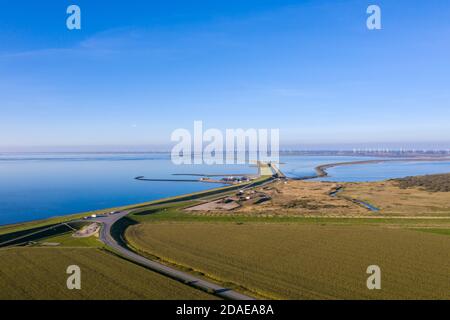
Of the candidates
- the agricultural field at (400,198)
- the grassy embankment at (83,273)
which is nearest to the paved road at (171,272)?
the grassy embankment at (83,273)

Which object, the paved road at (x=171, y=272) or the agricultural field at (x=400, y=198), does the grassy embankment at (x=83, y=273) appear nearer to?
the paved road at (x=171, y=272)

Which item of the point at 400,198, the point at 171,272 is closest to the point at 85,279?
the point at 171,272

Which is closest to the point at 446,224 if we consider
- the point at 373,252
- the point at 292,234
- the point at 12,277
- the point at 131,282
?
the point at 373,252

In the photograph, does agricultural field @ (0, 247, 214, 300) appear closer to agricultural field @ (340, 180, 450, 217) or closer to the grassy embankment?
the grassy embankment

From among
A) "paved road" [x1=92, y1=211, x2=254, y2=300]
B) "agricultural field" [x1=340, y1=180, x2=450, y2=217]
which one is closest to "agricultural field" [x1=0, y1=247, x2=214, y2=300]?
"paved road" [x1=92, y1=211, x2=254, y2=300]

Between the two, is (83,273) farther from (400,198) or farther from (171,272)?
(400,198)

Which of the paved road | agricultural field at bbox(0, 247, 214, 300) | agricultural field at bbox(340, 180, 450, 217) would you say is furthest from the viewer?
agricultural field at bbox(340, 180, 450, 217)

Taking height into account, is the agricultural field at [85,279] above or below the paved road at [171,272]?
above
